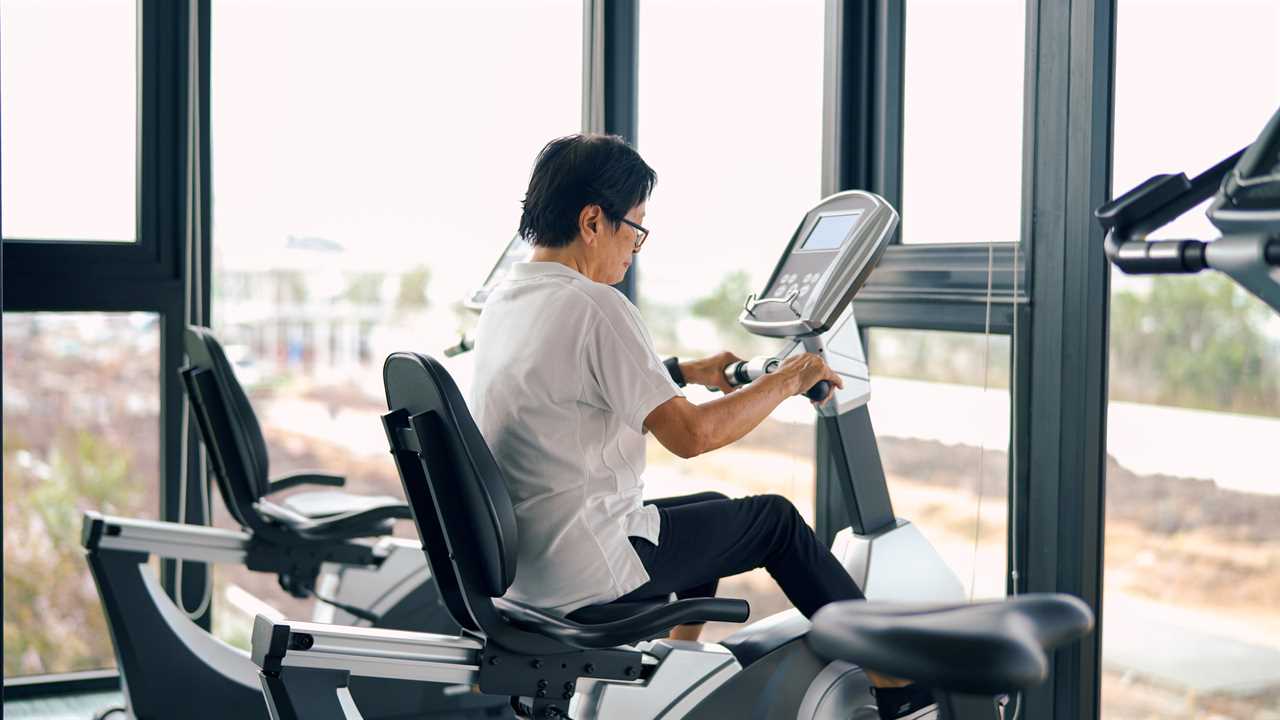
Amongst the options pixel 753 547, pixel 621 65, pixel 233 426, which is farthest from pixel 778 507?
pixel 621 65

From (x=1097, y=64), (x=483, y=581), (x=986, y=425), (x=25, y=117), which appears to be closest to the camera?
(x=483, y=581)

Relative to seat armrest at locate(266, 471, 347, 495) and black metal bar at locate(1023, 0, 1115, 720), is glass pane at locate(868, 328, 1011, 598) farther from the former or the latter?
seat armrest at locate(266, 471, 347, 495)

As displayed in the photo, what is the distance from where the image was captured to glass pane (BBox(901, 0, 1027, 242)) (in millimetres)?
2459

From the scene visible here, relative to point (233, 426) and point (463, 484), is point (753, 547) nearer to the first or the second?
point (463, 484)

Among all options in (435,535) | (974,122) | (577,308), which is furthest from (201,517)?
(974,122)

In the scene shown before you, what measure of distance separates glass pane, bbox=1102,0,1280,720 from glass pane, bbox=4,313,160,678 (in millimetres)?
2586

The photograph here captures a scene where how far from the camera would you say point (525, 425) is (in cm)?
188

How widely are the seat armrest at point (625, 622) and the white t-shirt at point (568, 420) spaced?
0.18 ft

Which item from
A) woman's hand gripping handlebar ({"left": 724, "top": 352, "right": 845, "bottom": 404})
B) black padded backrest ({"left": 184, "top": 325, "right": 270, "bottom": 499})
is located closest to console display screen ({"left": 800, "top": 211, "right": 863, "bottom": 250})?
woman's hand gripping handlebar ({"left": 724, "top": 352, "right": 845, "bottom": 404})

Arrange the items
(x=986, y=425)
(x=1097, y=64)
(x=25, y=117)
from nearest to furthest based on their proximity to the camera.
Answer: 1. (x=1097, y=64)
2. (x=986, y=425)
3. (x=25, y=117)

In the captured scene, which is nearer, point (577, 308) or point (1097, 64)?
point (577, 308)

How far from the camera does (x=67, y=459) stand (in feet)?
11.1

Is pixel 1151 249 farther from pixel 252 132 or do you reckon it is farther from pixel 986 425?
pixel 252 132

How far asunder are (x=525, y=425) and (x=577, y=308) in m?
0.20
